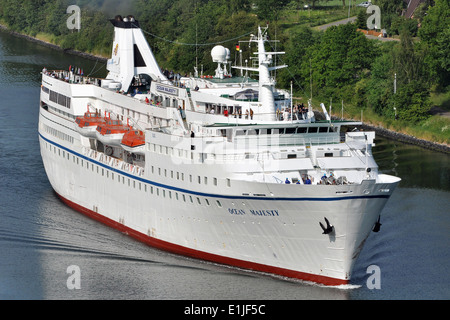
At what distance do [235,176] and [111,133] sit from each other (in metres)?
12.0

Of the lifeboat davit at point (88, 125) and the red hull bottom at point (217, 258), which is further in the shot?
the lifeboat davit at point (88, 125)

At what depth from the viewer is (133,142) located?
169 feet

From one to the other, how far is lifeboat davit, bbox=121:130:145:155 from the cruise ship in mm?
66

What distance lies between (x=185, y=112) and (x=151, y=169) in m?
4.52

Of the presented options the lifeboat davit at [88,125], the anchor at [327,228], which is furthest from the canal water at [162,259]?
the lifeboat davit at [88,125]

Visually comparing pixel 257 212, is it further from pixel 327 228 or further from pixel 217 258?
pixel 217 258

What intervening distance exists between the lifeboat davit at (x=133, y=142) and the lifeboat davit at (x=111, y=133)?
0.93 metres

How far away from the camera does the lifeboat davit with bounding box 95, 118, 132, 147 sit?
5372 cm

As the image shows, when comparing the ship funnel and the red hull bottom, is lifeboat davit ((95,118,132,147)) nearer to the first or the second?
the red hull bottom

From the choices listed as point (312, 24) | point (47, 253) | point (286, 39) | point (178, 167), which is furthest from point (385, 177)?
point (312, 24)

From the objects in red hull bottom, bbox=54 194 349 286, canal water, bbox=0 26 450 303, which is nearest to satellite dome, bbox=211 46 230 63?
red hull bottom, bbox=54 194 349 286

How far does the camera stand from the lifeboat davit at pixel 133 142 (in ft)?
168

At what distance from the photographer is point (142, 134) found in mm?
53500

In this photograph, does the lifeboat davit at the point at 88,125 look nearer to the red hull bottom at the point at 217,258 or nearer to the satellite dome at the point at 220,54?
the red hull bottom at the point at 217,258
